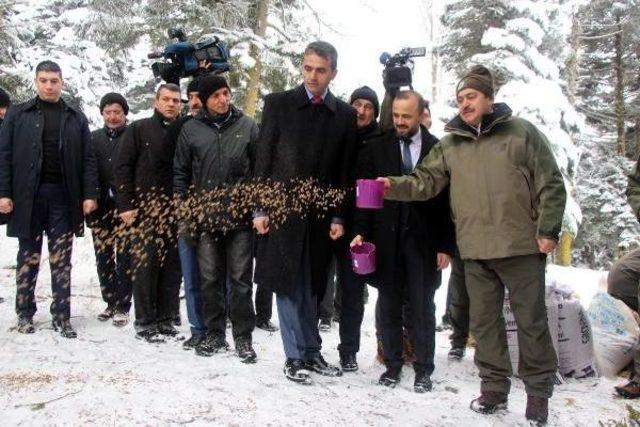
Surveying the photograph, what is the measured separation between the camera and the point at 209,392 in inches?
131

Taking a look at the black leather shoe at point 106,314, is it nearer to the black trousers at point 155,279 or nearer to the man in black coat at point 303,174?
the black trousers at point 155,279

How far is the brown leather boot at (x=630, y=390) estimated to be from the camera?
3792mm

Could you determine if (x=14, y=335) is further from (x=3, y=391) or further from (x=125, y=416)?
(x=125, y=416)

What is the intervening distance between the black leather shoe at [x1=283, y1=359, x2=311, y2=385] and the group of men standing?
0.04 feet

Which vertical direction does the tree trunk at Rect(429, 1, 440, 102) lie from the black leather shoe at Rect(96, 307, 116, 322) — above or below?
above

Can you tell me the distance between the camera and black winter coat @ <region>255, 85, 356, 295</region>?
3.81 meters

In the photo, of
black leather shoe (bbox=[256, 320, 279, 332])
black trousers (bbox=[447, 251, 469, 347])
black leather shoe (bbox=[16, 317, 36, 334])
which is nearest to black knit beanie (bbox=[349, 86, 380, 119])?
black trousers (bbox=[447, 251, 469, 347])

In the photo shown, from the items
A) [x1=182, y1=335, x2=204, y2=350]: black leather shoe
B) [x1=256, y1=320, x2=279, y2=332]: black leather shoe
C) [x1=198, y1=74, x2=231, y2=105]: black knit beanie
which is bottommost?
[x1=256, y1=320, x2=279, y2=332]: black leather shoe

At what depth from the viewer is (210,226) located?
13.7 ft

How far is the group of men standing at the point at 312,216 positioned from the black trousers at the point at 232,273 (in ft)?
0.04

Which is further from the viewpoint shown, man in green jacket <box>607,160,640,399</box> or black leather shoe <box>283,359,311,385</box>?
man in green jacket <box>607,160,640,399</box>

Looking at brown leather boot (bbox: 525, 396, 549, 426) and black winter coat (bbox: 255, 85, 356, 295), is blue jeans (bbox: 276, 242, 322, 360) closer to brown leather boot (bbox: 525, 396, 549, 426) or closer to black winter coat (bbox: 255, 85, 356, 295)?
black winter coat (bbox: 255, 85, 356, 295)

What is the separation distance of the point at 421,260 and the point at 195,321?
6.41 ft

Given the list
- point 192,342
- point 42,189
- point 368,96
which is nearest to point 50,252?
point 42,189
